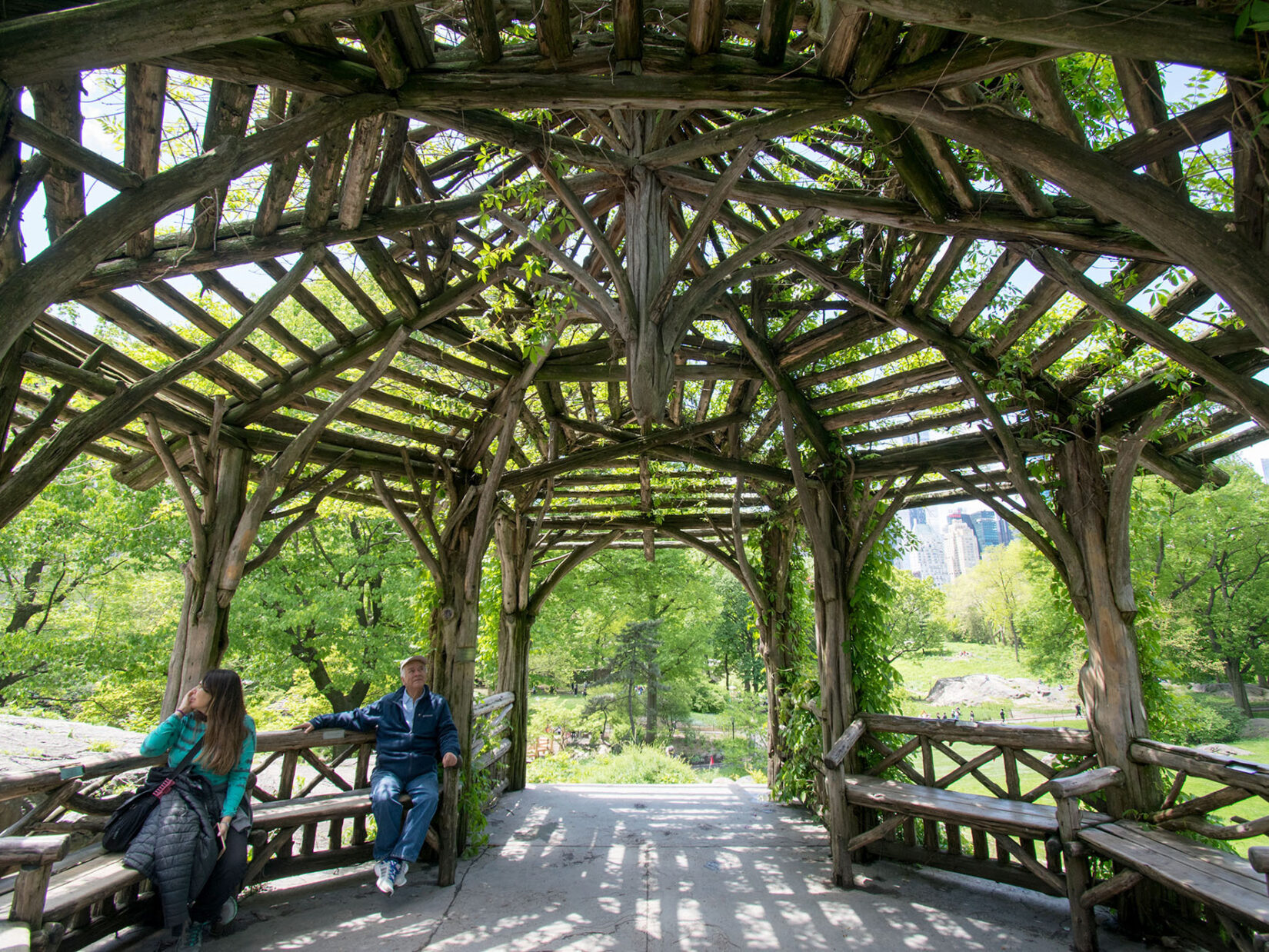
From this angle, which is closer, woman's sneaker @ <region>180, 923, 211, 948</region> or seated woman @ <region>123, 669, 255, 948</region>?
seated woman @ <region>123, 669, 255, 948</region>

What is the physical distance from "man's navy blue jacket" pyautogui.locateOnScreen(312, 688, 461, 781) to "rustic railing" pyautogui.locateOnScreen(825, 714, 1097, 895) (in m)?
2.62

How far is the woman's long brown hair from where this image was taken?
3.27 meters

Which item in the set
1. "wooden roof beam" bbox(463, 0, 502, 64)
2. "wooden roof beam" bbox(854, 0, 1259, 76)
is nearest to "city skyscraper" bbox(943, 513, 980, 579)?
"wooden roof beam" bbox(854, 0, 1259, 76)

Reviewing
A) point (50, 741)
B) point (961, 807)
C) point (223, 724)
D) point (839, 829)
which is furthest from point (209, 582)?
point (961, 807)

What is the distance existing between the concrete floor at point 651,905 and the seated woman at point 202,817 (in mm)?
343

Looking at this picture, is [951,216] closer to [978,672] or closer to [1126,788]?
[1126,788]

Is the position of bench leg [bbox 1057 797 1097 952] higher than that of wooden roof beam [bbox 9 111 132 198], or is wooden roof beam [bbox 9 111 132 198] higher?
wooden roof beam [bbox 9 111 132 198]

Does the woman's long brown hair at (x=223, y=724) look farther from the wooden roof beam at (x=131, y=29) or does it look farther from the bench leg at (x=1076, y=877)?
the bench leg at (x=1076, y=877)

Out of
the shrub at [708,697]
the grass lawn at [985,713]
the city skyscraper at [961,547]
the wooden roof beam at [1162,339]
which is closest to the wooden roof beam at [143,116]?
the wooden roof beam at [1162,339]

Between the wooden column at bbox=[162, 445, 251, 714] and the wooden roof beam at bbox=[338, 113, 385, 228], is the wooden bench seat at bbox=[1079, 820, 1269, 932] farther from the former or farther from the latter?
the wooden column at bbox=[162, 445, 251, 714]

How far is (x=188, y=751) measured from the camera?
327 centimetres

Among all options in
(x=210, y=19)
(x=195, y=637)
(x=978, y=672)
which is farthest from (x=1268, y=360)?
(x=978, y=672)

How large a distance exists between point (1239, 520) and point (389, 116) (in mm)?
19984

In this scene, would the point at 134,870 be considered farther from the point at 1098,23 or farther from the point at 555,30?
the point at 1098,23
